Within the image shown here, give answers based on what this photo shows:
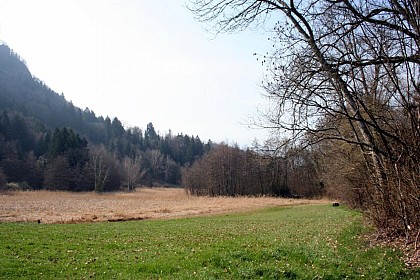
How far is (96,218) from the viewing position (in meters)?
33.0

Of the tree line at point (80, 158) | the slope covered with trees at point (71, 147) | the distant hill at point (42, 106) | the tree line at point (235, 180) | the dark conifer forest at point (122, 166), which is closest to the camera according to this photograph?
the tree line at point (235, 180)

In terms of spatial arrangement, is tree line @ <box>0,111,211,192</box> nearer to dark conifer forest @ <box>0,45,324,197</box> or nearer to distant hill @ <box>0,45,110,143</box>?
dark conifer forest @ <box>0,45,324,197</box>

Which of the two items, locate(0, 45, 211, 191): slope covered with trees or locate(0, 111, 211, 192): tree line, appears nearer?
locate(0, 111, 211, 192): tree line

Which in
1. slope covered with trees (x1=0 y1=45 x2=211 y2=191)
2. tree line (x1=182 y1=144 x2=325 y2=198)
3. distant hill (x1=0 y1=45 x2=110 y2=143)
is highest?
distant hill (x1=0 y1=45 x2=110 y2=143)

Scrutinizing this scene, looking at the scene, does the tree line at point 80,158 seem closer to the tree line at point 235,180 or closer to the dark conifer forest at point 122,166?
the dark conifer forest at point 122,166

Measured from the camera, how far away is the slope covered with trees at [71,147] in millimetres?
89188

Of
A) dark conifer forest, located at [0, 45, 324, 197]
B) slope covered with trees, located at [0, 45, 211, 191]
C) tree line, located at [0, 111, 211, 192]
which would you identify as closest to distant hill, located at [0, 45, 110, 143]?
slope covered with trees, located at [0, 45, 211, 191]

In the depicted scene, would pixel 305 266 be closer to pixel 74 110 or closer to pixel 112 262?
pixel 112 262

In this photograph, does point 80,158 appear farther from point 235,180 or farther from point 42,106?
point 42,106

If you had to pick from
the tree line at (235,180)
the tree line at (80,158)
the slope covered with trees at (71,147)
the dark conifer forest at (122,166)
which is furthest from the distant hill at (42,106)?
the tree line at (235,180)

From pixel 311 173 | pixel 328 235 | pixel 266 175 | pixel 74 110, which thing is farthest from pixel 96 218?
pixel 74 110

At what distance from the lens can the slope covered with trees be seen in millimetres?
89188

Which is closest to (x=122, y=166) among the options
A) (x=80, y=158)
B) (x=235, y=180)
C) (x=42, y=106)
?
(x=80, y=158)

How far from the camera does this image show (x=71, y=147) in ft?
314
